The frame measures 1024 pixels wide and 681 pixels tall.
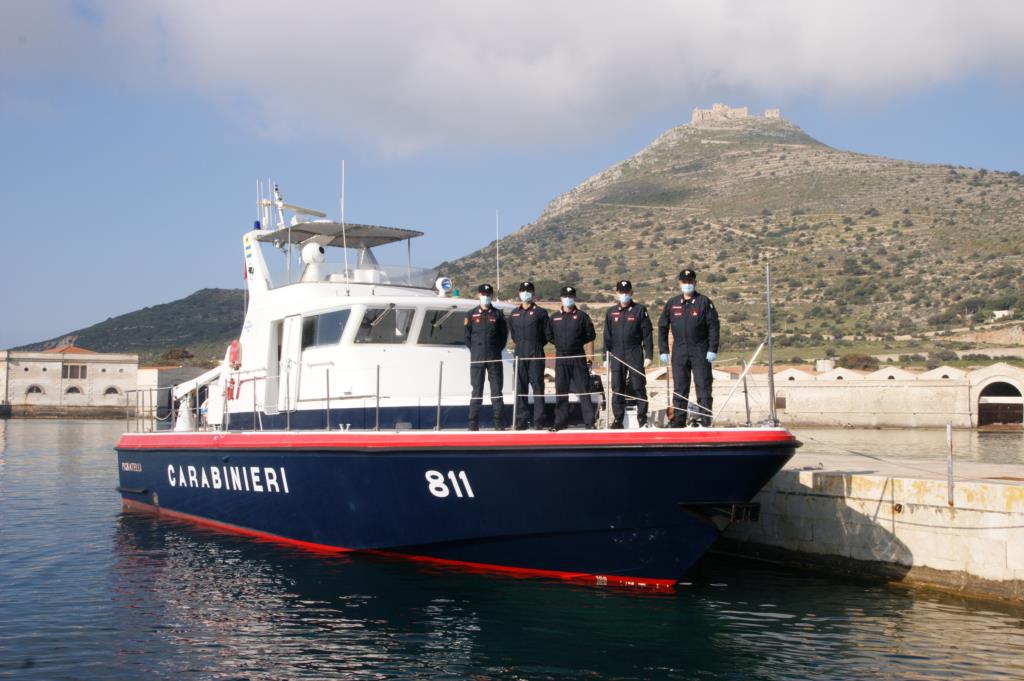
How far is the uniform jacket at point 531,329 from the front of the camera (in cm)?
977

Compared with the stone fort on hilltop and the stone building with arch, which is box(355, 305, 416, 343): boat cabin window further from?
the stone fort on hilltop

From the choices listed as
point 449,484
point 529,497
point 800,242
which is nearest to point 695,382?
point 529,497

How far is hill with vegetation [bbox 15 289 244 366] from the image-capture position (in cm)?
13762

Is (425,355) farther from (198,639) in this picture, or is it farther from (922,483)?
(922,483)

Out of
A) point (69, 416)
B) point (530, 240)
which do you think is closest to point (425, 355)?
point (69, 416)

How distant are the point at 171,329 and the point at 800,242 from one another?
100m

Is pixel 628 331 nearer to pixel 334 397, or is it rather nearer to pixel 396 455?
pixel 396 455

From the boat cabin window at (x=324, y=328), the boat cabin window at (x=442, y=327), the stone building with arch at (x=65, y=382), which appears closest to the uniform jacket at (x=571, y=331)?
the boat cabin window at (x=442, y=327)

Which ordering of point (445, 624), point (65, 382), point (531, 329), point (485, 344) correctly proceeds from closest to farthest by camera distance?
point (445, 624) < point (531, 329) < point (485, 344) < point (65, 382)

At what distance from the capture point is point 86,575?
412 inches

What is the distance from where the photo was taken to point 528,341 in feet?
32.1

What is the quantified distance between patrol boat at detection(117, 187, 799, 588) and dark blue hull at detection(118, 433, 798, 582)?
0.02 m

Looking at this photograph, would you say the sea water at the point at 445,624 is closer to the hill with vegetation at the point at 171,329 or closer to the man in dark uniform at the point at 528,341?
the man in dark uniform at the point at 528,341

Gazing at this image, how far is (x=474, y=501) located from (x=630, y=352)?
6.94 feet
